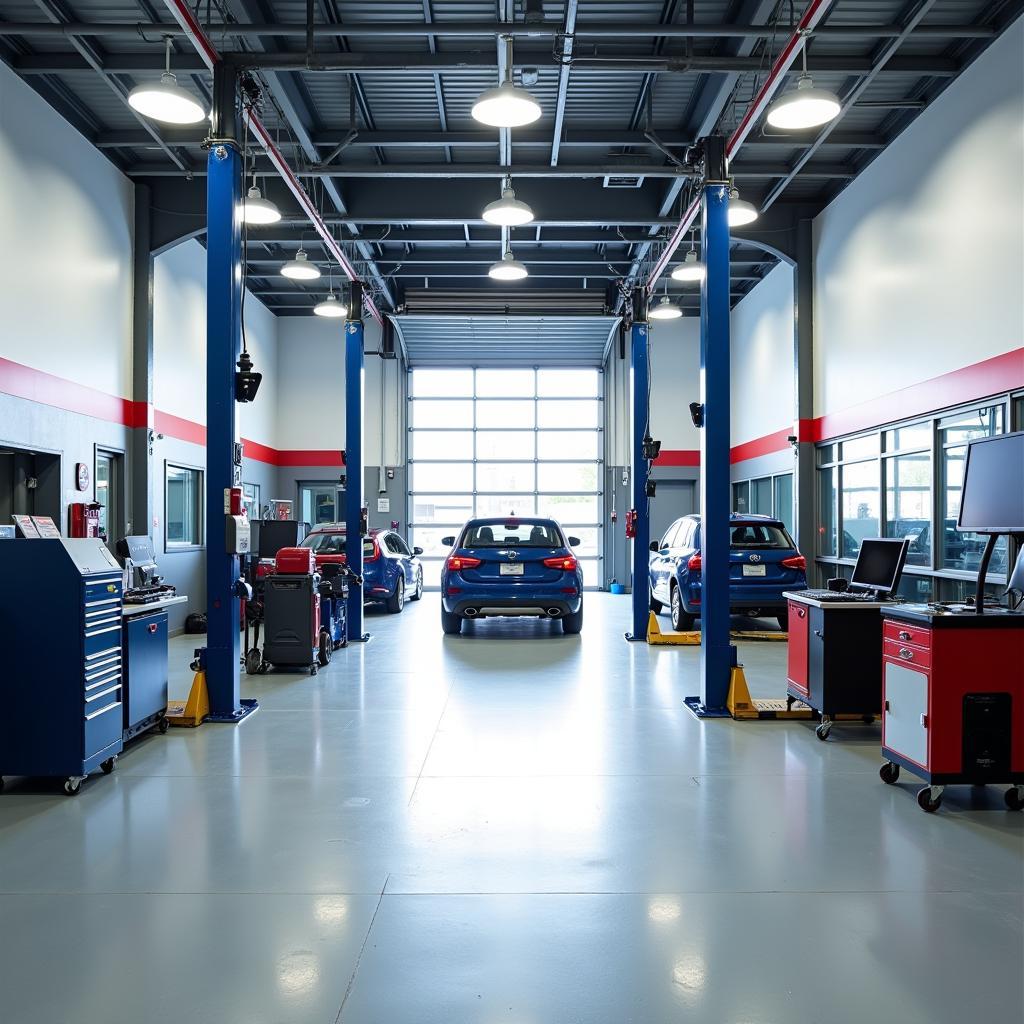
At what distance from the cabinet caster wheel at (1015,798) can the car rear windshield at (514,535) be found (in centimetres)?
606

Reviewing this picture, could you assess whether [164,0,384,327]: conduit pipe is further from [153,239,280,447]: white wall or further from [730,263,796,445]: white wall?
[730,263,796,445]: white wall

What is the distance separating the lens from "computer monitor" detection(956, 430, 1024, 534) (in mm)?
4051

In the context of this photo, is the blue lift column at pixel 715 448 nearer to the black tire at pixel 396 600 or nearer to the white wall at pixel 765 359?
the white wall at pixel 765 359

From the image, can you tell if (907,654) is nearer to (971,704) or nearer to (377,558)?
(971,704)

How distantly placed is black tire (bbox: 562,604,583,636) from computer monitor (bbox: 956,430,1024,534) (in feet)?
20.1

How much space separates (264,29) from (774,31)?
13.9 feet

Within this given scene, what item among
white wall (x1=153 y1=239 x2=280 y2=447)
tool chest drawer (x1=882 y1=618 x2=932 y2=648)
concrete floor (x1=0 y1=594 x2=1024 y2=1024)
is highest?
white wall (x1=153 y1=239 x2=280 y2=447)

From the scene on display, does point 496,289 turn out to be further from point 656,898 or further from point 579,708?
point 656,898

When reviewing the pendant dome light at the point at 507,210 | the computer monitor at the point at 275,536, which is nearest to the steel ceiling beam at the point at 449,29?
the pendant dome light at the point at 507,210

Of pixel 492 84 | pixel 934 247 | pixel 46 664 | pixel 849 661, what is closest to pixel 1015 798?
pixel 849 661

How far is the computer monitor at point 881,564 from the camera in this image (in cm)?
556

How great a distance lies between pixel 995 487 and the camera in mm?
4234

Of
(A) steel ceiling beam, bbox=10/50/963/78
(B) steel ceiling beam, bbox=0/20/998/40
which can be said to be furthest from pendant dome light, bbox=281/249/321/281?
(B) steel ceiling beam, bbox=0/20/998/40

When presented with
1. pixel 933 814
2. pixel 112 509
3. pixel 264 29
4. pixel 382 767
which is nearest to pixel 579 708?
pixel 382 767
